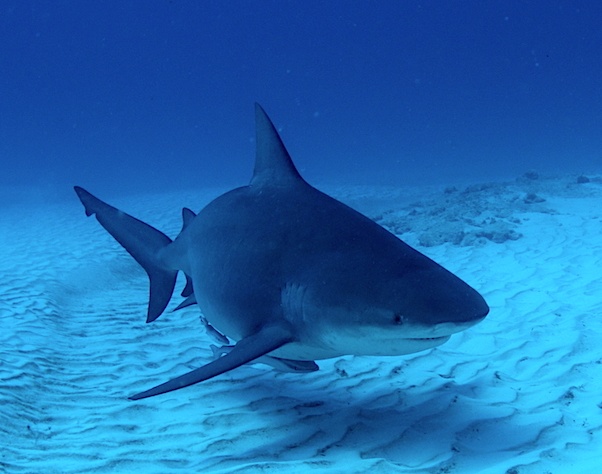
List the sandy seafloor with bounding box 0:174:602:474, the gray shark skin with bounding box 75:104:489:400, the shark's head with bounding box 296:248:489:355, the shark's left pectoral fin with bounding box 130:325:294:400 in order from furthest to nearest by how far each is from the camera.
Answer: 1. the sandy seafloor with bounding box 0:174:602:474
2. the shark's left pectoral fin with bounding box 130:325:294:400
3. the gray shark skin with bounding box 75:104:489:400
4. the shark's head with bounding box 296:248:489:355

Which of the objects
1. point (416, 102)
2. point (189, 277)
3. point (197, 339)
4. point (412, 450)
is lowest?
point (412, 450)

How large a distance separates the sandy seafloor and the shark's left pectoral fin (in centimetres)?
60

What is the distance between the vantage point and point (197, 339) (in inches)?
250

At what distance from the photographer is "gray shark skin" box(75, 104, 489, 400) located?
2.67 metres

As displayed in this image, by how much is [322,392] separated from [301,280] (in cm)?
155

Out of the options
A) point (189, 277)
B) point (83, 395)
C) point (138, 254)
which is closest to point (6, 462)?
point (83, 395)

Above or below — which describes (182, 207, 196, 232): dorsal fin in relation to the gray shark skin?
above

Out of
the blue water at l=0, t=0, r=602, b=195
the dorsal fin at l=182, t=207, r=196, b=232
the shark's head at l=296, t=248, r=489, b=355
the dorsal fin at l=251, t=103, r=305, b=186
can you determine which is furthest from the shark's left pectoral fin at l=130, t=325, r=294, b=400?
the blue water at l=0, t=0, r=602, b=195

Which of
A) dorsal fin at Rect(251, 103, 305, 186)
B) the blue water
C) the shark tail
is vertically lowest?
the shark tail

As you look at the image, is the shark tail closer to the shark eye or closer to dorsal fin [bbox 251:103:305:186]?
dorsal fin [bbox 251:103:305:186]

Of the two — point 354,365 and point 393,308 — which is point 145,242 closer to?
point 354,365

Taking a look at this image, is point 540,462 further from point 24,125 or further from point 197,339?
point 24,125

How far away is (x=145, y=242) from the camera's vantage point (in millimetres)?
5215

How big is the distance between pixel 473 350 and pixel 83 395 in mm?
3861
